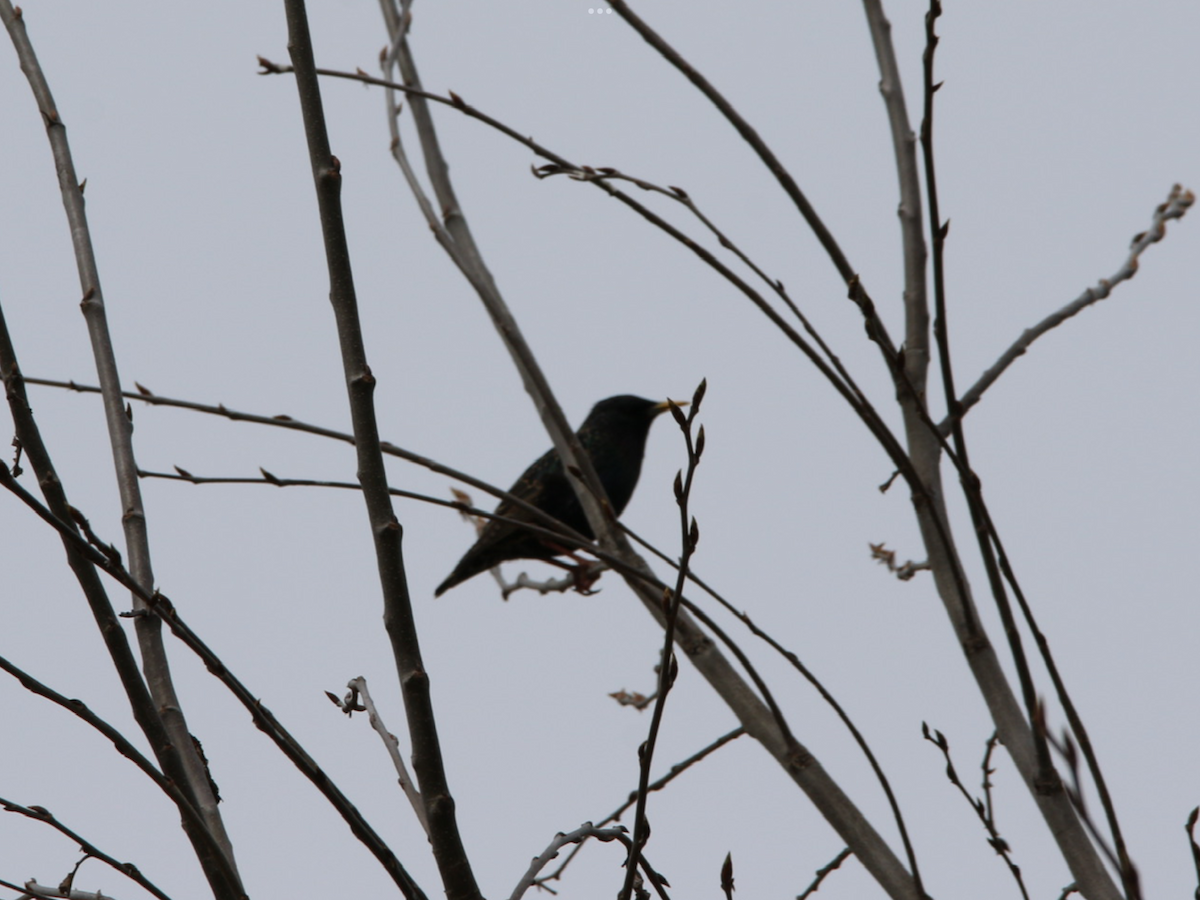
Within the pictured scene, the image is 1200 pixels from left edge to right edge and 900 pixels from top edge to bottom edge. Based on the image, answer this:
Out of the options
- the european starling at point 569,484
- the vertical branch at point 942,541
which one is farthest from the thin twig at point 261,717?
the european starling at point 569,484

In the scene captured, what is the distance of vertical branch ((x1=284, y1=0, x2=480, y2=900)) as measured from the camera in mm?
1503

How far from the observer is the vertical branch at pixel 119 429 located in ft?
5.85

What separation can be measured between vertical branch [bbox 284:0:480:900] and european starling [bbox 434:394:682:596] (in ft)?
13.7

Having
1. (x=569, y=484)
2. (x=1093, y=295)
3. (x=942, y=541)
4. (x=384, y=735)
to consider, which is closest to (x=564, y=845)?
(x=384, y=735)

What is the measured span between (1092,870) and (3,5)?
2.29 meters

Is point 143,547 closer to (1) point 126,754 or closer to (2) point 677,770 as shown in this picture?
(1) point 126,754

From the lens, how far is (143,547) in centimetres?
191

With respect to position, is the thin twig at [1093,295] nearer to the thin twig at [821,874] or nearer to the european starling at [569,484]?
the thin twig at [821,874]

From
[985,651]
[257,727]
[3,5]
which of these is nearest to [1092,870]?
[985,651]

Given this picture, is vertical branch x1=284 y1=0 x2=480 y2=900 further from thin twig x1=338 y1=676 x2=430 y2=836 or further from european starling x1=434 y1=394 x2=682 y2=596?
european starling x1=434 y1=394 x2=682 y2=596

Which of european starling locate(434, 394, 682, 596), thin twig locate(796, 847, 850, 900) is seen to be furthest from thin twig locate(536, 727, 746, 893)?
european starling locate(434, 394, 682, 596)

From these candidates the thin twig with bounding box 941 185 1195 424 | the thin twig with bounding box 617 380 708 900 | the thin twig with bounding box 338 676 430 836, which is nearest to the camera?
the thin twig with bounding box 617 380 708 900

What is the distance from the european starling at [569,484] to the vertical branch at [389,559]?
419 cm

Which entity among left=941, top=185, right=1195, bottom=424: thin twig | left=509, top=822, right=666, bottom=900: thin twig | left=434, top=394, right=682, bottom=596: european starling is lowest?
left=509, top=822, right=666, bottom=900: thin twig
